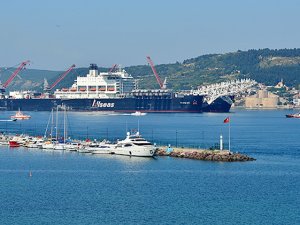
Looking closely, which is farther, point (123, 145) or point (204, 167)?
point (123, 145)

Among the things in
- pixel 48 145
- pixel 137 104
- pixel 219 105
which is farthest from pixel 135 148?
pixel 219 105

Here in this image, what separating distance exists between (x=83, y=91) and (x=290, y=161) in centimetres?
10525

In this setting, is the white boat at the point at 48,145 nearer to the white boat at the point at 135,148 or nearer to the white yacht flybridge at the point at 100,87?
the white boat at the point at 135,148

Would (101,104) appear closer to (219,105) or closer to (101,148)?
(219,105)

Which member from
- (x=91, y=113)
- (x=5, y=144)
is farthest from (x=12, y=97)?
(x=5, y=144)

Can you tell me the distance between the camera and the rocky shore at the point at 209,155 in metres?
62.9

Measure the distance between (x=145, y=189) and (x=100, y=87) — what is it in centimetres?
11667

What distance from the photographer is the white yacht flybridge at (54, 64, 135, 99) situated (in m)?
163

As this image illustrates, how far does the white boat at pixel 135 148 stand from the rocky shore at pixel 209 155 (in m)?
1.92

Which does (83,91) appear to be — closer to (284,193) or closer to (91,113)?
(91,113)

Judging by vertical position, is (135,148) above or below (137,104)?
below

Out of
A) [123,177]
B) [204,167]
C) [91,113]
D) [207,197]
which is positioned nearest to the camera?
[207,197]

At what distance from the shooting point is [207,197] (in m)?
46.5

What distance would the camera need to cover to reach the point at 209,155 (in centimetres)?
6369
